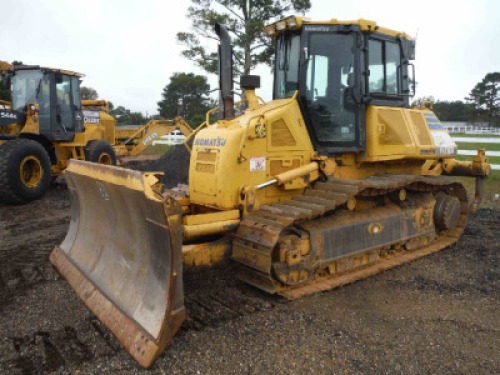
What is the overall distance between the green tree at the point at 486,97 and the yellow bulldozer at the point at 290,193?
5622cm

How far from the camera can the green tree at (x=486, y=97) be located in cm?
5512

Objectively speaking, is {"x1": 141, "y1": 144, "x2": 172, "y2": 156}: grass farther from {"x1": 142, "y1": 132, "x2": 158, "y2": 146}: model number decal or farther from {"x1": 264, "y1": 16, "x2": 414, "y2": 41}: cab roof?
{"x1": 264, "y1": 16, "x2": 414, "y2": 41}: cab roof

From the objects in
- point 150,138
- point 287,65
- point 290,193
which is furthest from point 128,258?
point 150,138

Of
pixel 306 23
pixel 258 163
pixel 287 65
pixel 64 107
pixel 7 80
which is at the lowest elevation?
pixel 258 163

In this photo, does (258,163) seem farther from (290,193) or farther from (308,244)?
(308,244)

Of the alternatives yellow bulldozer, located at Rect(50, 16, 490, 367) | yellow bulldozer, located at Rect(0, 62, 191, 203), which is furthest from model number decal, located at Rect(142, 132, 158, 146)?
yellow bulldozer, located at Rect(50, 16, 490, 367)

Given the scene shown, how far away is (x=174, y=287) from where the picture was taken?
3.26 meters

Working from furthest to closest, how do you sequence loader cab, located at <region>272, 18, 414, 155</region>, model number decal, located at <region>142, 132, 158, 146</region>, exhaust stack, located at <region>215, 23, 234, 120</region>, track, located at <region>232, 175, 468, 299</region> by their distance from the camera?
model number decal, located at <region>142, 132, 158, 146</region> < loader cab, located at <region>272, 18, 414, 155</region> < exhaust stack, located at <region>215, 23, 234, 120</region> < track, located at <region>232, 175, 468, 299</region>

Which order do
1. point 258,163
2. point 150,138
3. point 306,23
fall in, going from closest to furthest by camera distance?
point 258,163 < point 306,23 < point 150,138

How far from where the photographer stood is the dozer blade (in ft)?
10.6

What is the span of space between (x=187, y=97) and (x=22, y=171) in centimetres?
3145

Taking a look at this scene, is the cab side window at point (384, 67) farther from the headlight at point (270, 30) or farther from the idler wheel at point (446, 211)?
the idler wheel at point (446, 211)

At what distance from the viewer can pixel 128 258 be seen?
13.0 ft

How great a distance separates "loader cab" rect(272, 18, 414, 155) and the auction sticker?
0.81 m
